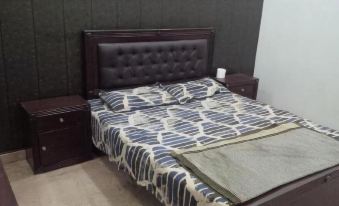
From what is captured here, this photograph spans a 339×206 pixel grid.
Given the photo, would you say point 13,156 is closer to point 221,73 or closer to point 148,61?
point 148,61

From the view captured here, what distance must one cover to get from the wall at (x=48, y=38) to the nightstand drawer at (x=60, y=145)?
0.39m

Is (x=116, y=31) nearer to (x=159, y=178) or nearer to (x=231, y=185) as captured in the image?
(x=159, y=178)

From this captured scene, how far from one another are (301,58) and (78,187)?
284 centimetres

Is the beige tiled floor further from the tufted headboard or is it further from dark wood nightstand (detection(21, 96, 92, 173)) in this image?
the tufted headboard

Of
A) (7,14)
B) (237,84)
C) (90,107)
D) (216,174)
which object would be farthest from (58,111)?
(237,84)

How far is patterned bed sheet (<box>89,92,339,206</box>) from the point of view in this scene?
1.74 m

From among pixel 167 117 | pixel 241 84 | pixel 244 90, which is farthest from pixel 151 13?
pixel 244 90

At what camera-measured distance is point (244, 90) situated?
3.72 meters

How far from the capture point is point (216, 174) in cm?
172

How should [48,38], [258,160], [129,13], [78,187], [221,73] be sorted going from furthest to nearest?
[221,73] < [129,13] < [48,38] < [78,187] < [258,160]

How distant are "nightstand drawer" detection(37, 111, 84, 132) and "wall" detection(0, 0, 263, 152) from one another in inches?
15.3

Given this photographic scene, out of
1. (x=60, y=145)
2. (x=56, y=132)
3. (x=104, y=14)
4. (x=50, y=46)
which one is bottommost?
(x=60, y=145)

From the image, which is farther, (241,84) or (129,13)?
(241,84)

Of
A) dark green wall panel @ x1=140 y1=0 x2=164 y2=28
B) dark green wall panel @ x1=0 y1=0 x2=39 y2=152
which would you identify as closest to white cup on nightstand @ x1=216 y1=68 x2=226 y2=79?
dark green wall panel @ x1=140 y1=0 x2=164 y2=28
